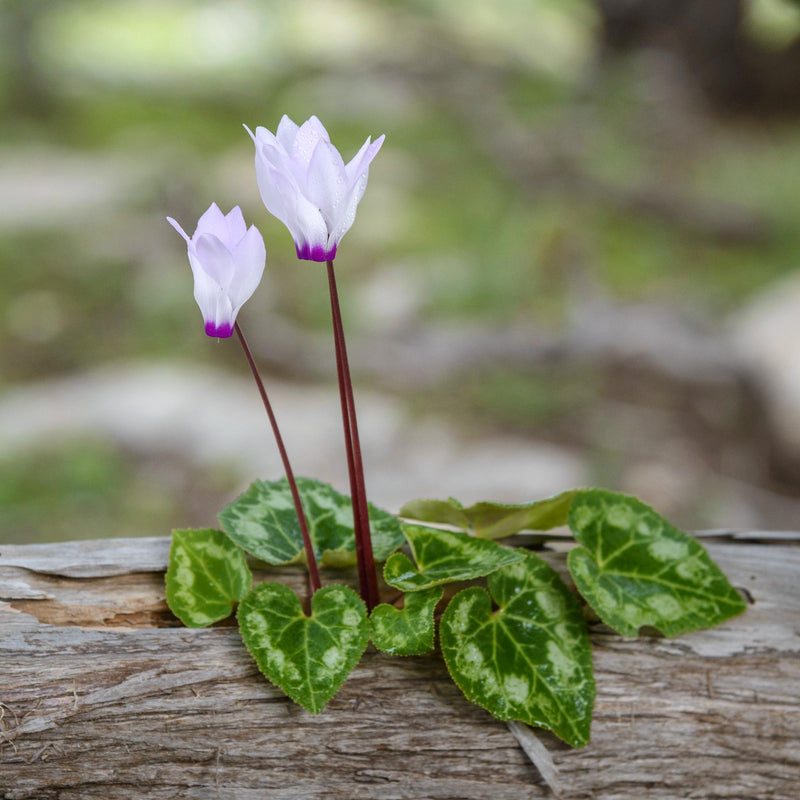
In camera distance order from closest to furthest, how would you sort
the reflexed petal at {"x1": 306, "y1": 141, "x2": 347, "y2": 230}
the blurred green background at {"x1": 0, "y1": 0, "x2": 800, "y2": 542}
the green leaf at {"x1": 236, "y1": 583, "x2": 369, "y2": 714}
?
the reflexed petal at {"x1": 306, "y1": 141, "x2": 347, "y2": 230} < the green leaf at {"x1": 236, "y1": 583, "x2": 369, "y2": 714} < the blurred green background at {"x1": 0, "y1": 0, "x2": 800, "y2": 542}

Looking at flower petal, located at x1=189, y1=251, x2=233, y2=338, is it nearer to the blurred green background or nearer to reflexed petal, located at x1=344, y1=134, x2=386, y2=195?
reflexed petal, located at x1=344, y1=134, x2=386, y2=195

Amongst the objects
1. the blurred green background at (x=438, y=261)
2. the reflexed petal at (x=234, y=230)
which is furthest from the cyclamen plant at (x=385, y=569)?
the blurred green background at (x=438, y=261)

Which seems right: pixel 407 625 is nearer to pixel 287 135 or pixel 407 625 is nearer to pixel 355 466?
pixel 355 466

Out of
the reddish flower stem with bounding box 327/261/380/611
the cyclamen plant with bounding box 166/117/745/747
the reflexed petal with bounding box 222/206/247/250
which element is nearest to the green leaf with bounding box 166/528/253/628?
the cyclamen plant with bounding box 166/117/745/747

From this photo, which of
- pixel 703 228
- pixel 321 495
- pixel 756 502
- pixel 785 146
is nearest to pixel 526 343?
pixel 756 502

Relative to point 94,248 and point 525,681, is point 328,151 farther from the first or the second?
point 94,248

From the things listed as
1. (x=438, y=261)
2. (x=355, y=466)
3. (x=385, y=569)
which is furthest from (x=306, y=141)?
(x=438, y=261)
